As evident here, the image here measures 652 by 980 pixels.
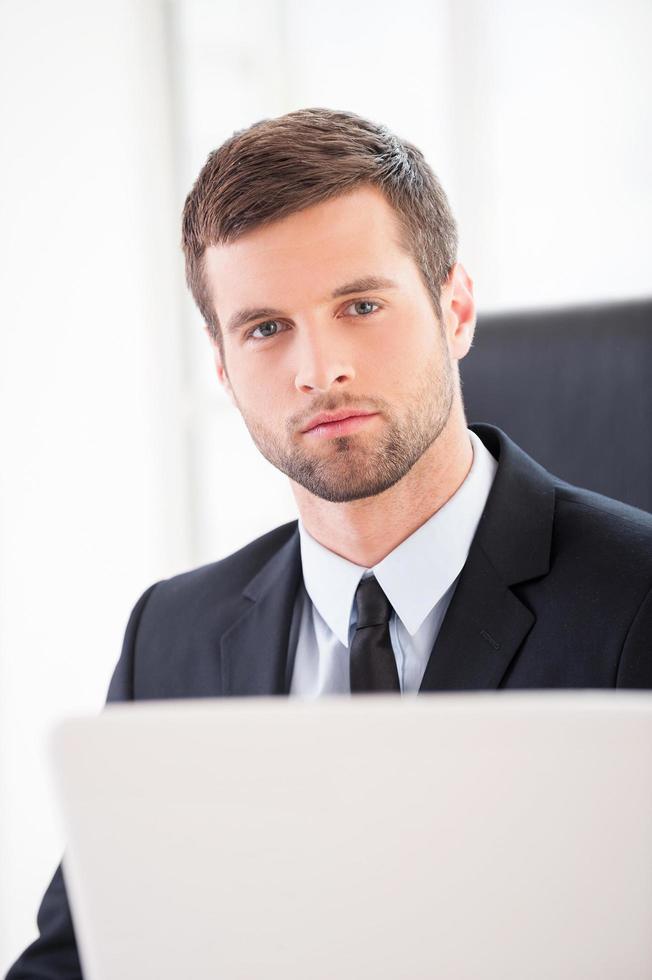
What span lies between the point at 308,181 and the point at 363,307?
147 mm

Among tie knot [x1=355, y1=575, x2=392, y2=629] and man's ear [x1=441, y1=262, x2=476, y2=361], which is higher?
man's ear [x1=441, y1=262, x2=476, y2=361]

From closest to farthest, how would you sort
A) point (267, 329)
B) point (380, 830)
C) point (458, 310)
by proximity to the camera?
point (380, 830), point (267, 329), point (458, 310)

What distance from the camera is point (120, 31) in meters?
2.91

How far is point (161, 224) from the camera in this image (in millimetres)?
3043

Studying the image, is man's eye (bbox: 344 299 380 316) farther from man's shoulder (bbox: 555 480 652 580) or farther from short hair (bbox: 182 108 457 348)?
man's shoulder (bbox: 555 480 652 580)

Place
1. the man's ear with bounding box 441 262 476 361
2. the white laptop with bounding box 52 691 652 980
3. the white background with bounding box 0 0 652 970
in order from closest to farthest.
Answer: the white laptop with bounding box 52 691 652 980, the man's ear with bounding box 441 262 476 361, the white background with bounding box 0 0 652 970

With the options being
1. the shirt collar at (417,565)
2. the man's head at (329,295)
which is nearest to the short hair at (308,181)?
the man's head at (329,295)

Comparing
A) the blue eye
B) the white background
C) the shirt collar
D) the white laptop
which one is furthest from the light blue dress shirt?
the white background

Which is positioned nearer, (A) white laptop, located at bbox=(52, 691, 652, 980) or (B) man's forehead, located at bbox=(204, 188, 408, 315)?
(A) white laptop, located at bbox=(52, 691, 652, 980)

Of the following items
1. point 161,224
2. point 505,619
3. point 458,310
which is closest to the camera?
point 505,619

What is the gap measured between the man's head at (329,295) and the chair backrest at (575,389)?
0.17 metres

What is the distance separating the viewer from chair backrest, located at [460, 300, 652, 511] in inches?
56.3

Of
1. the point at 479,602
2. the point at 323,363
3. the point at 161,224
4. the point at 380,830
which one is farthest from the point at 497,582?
the point at 161,224

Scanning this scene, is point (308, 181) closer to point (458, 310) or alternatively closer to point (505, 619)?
point (458, 310)
